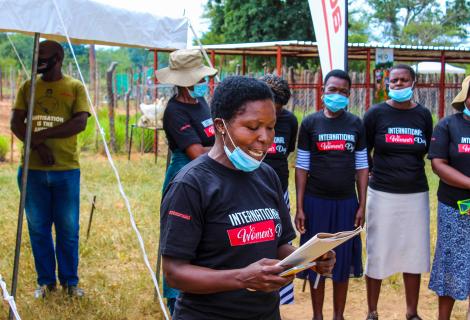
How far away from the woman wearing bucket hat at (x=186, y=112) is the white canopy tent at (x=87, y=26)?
14.1 inches

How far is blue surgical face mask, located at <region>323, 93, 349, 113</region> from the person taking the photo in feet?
14.1

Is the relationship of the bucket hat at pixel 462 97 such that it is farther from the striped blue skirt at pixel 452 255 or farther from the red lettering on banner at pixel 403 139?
the striped blue skirt at pixel 452 255

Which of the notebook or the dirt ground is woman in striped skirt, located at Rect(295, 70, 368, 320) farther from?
the notebook

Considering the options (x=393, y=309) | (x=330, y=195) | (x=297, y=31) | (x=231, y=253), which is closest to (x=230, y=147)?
(x=231, y=253)

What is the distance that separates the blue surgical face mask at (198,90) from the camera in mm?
4090

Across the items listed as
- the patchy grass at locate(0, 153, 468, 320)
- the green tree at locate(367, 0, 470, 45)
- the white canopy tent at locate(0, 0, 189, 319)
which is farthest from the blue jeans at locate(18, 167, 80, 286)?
the green tree at locate(367, 0, 470, 45)

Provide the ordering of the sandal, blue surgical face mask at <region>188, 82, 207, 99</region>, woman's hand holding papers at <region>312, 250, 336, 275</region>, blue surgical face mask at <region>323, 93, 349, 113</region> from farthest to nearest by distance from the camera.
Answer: the sandal < blue surgical face mask at <region>323, 93, 349, 113</region> < blue surgical face mask at <region>188, 82, 207, 99</region> < woman's hand holding papers at <region>312, 250, 336, 275</region>

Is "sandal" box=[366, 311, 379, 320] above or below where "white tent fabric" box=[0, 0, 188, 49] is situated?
below

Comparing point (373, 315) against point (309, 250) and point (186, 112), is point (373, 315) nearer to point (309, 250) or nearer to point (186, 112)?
point (186, 112)

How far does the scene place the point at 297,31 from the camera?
18625 millimetres

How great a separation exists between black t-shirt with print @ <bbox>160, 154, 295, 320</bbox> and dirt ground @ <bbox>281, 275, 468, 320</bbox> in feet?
9.49

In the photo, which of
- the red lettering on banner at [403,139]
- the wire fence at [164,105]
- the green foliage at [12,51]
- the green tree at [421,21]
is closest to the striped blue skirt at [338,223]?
the red lettering on banner at [403,139]

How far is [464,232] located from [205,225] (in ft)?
8.81

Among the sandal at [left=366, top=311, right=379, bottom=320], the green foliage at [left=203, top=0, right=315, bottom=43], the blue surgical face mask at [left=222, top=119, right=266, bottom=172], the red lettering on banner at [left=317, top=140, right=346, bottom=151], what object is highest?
the green foliage at [left=203, top=0, right=315, bottom=43]
